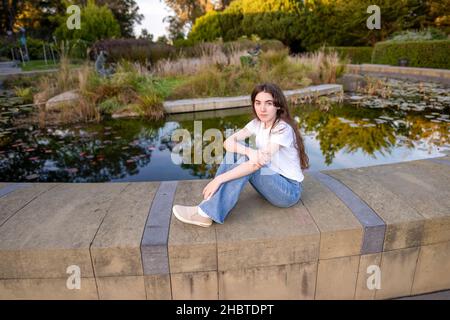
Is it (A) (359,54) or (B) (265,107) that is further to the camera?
(A) (359,54)

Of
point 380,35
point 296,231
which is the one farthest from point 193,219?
point 380,35

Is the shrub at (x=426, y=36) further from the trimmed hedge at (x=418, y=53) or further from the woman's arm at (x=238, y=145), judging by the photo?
the woman's arm at (x=238, y=145)

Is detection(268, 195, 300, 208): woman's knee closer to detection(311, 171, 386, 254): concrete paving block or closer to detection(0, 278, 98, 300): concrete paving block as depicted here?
detection(311, 171, 386, 254): concrete paving block

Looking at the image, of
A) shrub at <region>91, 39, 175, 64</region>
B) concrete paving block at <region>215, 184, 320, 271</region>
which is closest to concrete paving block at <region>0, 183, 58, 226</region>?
concrete paving block at <region>215, 184, 320, 271</region>

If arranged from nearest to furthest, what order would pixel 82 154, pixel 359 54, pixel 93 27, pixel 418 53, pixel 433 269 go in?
pixel 433 269 → pixel 82 154 → pixel 418 53 → pixel 359 54 → pixel 93 27

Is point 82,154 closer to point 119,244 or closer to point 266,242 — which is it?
point 119,244

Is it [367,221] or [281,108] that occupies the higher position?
[281,108]

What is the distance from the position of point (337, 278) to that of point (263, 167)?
663mm

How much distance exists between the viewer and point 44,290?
4.67 feet

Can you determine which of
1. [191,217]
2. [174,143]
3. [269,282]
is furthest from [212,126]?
[269,282]

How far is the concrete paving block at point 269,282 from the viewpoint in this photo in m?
1.46

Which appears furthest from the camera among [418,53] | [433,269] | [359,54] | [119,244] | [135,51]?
[359,54]

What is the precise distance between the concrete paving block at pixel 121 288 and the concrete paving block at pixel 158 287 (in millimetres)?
24

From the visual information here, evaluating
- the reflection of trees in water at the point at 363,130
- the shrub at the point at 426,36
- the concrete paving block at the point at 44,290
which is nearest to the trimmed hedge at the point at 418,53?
the shrub at the point at 426,36
